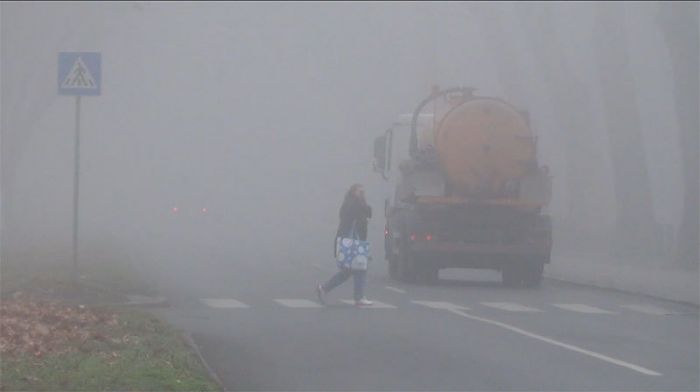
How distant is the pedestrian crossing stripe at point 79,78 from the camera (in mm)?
21797

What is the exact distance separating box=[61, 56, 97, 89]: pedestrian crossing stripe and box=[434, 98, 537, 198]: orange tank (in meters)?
8.92

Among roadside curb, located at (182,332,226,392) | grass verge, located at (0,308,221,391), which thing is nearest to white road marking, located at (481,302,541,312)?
roadside curb, located at (182,332,226,392)

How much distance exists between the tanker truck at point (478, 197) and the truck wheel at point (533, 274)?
0.02 m

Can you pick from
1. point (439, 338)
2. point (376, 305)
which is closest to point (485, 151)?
point (376, 305)

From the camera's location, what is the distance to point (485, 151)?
1139 inches

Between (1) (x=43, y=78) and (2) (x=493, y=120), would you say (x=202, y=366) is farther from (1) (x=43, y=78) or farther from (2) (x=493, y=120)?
(1) (x=43, y=78)

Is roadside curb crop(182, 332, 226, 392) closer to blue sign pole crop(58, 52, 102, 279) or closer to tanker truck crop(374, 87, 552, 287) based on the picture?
blue sign pole crop(58, 52, 102, 279)

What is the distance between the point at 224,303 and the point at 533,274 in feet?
26.5

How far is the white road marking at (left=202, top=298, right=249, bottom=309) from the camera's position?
22.6 metres

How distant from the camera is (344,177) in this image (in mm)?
72875

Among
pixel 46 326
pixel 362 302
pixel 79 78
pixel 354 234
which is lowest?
pixel 362 302

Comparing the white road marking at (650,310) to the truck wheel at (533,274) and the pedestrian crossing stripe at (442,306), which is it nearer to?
the pedestrian crossing stripe at (442,306)

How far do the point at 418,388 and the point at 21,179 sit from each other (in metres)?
65.2

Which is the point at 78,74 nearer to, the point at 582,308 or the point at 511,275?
the point at 582,308
